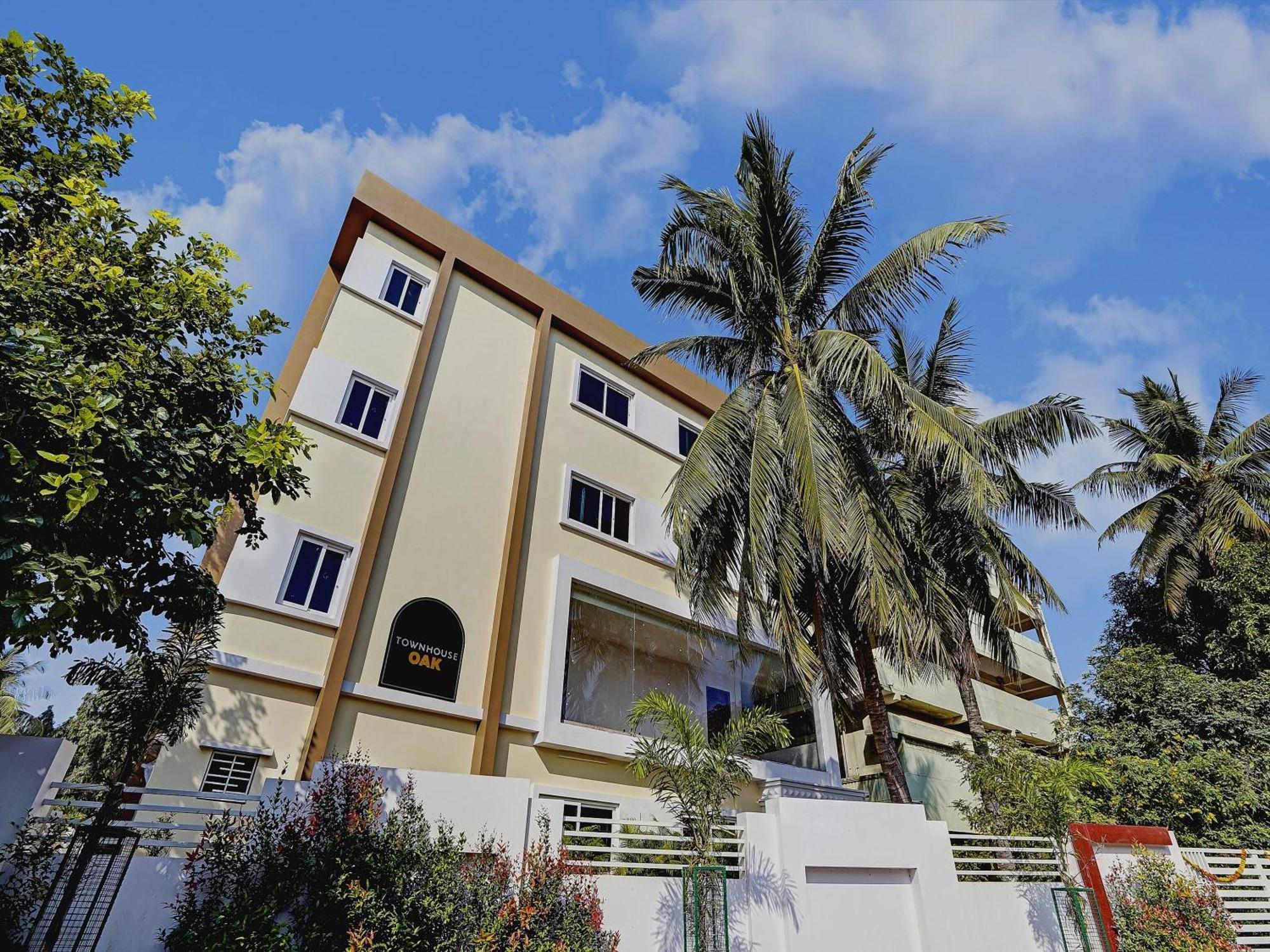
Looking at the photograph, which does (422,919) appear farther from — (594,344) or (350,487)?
(594,344)

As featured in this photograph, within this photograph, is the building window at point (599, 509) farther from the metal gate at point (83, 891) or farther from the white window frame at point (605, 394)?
the metal gate at point (83, 891)

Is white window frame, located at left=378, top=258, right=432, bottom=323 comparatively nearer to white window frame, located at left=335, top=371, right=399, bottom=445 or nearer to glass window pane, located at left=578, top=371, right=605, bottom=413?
white window frame, located at left=335, top=371, right=399, bottom=445

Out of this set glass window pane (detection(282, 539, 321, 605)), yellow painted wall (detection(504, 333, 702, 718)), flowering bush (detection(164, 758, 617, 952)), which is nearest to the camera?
flowering bush (detection(164, 758, 617, 952))

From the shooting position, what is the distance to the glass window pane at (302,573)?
10.2 m

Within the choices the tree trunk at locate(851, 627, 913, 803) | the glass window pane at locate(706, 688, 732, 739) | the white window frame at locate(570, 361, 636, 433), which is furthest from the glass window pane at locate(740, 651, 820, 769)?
the white window frame at locate(570, 361, 636, 433)

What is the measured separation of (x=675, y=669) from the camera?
14.9 metres

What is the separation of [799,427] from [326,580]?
7.89 metres

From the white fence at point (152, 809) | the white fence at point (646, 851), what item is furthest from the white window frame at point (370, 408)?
the white fence at point (646, 851)

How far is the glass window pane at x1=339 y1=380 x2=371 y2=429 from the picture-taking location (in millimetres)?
11945

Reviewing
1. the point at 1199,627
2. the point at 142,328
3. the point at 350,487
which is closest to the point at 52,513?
the point at 142,328

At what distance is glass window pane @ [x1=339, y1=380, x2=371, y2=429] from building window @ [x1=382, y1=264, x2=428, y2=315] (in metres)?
2.02

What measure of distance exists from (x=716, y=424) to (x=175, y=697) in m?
8.75

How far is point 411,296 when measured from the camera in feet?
45.5

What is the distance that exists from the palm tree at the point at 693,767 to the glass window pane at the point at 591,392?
7828mm
